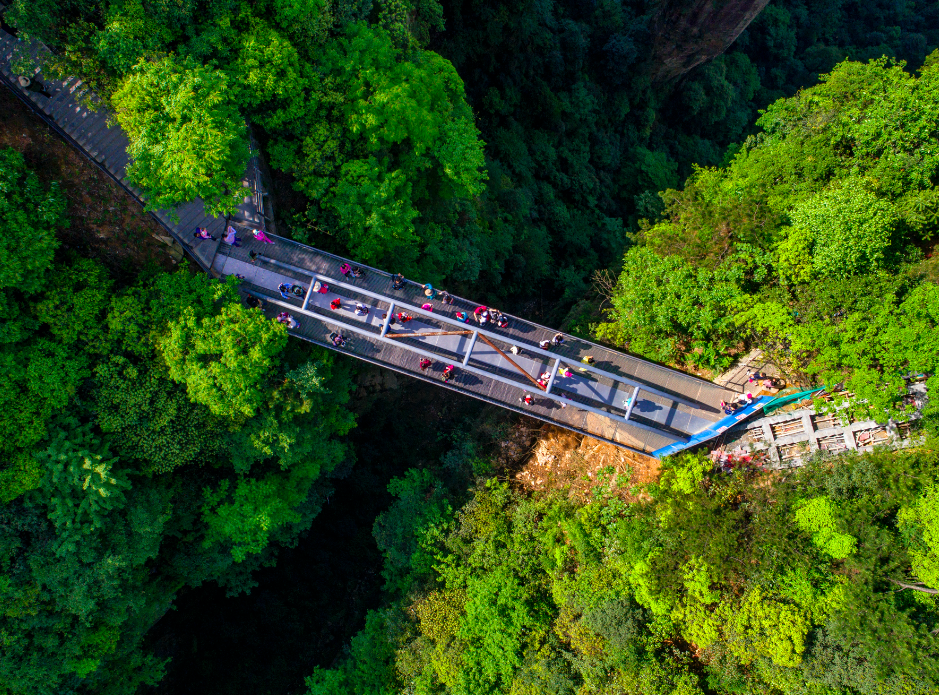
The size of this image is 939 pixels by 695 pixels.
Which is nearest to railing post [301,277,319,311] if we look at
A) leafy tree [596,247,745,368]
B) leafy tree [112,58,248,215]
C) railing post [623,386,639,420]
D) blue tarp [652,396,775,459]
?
leafy tree [112,58,248,215]

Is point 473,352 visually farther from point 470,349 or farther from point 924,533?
point 924,533

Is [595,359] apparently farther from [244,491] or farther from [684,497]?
[244,491]

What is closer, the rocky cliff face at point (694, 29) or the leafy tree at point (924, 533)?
the leafy tree at point (924, 533)

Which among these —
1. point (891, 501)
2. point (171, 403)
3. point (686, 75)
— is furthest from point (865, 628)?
point (686, 75)

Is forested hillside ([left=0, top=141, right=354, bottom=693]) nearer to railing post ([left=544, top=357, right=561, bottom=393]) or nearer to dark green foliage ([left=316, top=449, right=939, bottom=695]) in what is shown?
railing post ([left=544, top=357, right=561, bottom=393])

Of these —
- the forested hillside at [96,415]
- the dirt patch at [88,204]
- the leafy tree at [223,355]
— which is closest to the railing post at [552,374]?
the forested hillside at [96,415]

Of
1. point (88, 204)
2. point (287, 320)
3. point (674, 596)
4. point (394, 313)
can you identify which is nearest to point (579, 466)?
point (674, 596)

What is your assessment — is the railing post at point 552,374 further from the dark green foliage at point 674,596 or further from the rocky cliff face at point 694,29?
the rocky cliff face at point 694,29
